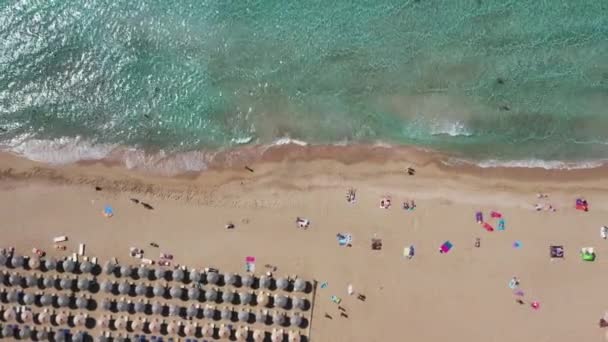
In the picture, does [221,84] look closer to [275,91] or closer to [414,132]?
[275,91]

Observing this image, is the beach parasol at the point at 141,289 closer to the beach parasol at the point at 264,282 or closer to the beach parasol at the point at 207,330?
the beach parasol at the point at 207,330

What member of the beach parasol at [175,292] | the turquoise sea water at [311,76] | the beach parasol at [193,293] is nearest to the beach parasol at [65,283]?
the beach parasol at [175,292]

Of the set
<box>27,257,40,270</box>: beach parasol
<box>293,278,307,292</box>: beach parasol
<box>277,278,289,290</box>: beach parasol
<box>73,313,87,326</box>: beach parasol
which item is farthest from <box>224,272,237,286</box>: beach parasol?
<box>27,257,40,270</box>: beach parasol

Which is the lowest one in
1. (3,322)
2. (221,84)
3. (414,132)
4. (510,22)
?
(3,322)

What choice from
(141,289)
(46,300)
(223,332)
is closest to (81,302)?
(46,300)

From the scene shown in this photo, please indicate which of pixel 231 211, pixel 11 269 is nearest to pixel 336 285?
pixel 231 211

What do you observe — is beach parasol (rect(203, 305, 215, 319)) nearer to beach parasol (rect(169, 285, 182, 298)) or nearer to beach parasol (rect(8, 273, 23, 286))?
beach parasol (rect(169, 285, 182, 298))
